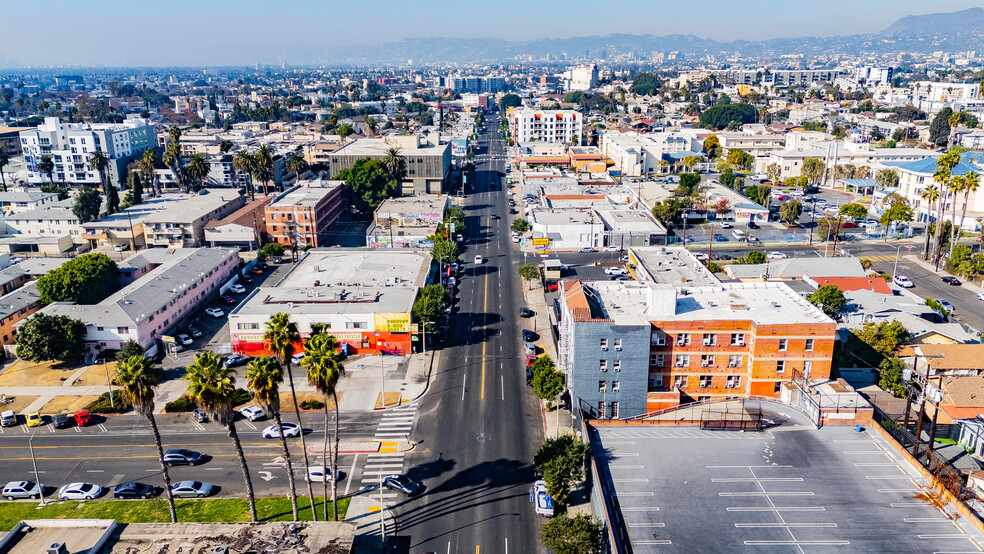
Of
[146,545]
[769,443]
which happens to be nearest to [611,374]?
[769,443]

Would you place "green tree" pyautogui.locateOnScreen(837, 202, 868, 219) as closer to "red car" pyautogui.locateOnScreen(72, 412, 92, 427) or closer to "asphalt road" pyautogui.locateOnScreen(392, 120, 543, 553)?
"asphalt road" pyautogui.locateOnScreen(392, 120, 543, 553)

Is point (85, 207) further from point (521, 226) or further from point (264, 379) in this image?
point (264, 379)

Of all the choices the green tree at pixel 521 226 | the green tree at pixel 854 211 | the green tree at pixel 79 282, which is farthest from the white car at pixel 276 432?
the green tree at pixel 854 211

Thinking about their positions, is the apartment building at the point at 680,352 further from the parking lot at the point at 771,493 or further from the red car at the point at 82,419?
the red car at the point at 82,419

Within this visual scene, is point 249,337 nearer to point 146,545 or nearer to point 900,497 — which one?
point 146,545

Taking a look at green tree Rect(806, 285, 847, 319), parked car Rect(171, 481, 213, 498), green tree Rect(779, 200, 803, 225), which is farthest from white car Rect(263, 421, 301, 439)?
green tree Rect(779, 200, 803, 225)
